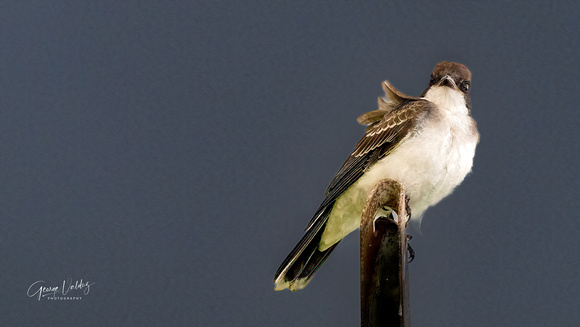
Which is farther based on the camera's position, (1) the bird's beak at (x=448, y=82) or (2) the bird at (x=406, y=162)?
(1) the bird's beak at (x=448, y=82)

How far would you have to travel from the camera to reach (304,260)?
2.61 meters

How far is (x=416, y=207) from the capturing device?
8.94ft

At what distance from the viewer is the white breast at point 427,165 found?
2.59 metres

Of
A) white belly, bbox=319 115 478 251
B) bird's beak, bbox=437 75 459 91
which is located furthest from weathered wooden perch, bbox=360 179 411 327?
bird's beak, bbox=437 75 459 91

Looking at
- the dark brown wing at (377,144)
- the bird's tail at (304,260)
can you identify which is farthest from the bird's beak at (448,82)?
the bird's tail at (304,260)

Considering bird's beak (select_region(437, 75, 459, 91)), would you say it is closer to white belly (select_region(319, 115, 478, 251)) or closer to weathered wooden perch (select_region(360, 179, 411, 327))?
white belly (select_region(319, 115, 478, 251))

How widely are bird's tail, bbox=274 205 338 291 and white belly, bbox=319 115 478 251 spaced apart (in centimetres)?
3

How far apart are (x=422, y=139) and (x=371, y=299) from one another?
1009mm

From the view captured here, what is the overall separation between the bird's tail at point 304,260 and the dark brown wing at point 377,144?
0.02 meters

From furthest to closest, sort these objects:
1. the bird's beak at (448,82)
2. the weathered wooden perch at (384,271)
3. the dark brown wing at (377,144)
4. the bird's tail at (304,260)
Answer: the bird's beak at (448,82) < the dark brown wing at (377,144) < the bird's tail at (304,260) < the weathered wooden perch at (384,271)

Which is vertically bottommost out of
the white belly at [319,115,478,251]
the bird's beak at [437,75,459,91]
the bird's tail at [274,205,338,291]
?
the bird's tail at [274,205,338,291]

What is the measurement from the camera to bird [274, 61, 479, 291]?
8.49ft

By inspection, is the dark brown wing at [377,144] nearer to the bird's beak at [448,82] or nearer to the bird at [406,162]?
the bird at [406,162]

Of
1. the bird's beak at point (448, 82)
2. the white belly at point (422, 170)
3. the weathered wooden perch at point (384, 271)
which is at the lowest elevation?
the weathered wooden perch at point (384, 271)
